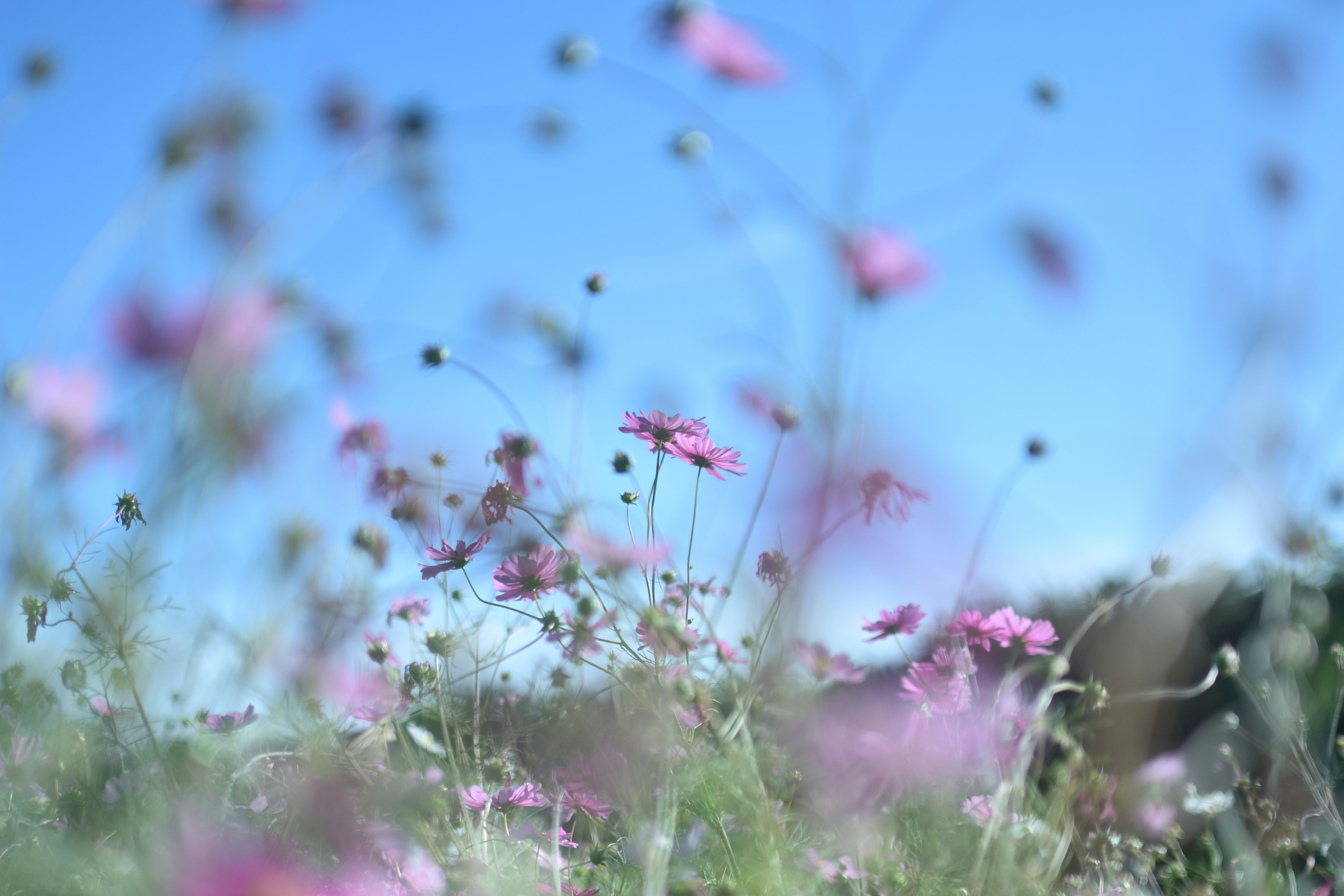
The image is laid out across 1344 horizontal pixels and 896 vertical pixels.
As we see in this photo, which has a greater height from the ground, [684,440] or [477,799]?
[684,440]

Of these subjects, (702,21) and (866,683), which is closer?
(702,21)

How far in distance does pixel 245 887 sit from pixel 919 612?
2.79 feet

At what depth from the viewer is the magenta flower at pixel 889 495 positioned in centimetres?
107

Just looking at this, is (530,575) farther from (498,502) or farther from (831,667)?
(831,667)

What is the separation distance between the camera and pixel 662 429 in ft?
3.67

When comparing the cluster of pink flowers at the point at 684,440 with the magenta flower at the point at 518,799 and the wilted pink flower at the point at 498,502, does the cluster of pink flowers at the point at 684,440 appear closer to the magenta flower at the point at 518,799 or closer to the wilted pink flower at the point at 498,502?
the wilted pink flower at the point at 498,502

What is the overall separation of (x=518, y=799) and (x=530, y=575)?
31 cm

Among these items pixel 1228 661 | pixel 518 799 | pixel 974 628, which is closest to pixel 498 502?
pixel 518 799

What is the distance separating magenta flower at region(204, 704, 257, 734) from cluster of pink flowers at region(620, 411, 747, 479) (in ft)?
1.89

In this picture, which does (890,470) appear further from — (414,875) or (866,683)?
(866,683)

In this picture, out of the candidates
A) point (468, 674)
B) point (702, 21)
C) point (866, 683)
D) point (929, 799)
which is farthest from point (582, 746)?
point (866, 683)

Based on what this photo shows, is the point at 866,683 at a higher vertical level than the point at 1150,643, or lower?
lower

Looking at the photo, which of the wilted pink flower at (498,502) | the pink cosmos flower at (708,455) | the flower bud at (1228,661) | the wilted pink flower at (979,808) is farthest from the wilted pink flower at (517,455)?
the flower bud at (1228,661)

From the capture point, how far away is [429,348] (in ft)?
4.67
